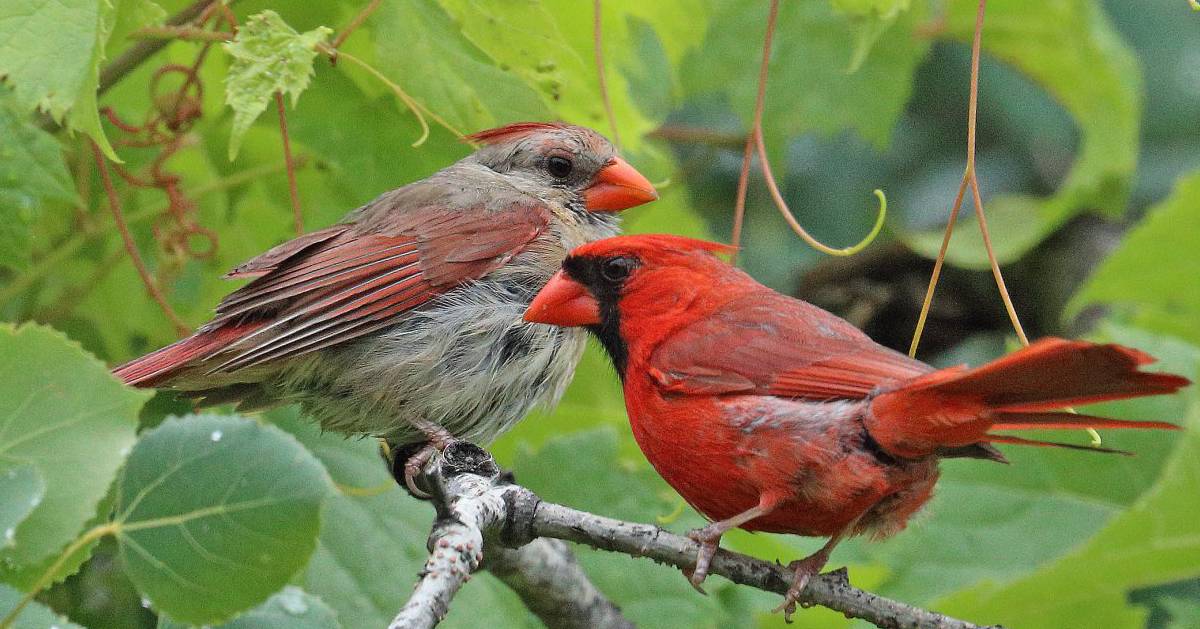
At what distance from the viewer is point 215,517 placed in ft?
6.82

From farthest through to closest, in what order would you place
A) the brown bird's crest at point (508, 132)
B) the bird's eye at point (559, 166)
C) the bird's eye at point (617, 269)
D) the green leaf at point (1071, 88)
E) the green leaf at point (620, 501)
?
1. the green leaf at point (1071, 88)
2. the bird's eye at point (559, 166)
3. the green leaf at point (620, 501)
4. the brown bird's crest at point (508, 132)
5. the bird's eye at point (617, 269)

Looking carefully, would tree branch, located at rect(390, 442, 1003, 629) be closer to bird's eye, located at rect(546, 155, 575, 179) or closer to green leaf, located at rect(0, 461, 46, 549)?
green leaf, located at rect(0, 461, 46, 549)

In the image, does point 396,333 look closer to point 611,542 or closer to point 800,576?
point 611,542

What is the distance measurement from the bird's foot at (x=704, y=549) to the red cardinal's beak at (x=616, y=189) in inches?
54.1

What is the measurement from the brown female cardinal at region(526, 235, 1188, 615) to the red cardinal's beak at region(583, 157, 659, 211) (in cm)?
71

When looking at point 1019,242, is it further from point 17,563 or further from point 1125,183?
point 17,563

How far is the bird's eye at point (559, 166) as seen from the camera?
362cm

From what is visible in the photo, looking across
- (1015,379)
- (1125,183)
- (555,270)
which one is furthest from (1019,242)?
(1015,379)

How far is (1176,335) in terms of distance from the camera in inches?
157

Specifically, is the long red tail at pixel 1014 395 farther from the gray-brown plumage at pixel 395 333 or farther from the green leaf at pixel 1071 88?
the green leaf at pixel 1071 88

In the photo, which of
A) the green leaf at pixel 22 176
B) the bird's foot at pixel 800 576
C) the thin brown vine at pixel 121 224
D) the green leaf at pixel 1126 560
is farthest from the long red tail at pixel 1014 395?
the thin brown vine at pixel 121 224

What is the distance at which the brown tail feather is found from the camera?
2955mm

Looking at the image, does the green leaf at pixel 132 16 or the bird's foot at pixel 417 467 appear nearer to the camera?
the green leaf at pixel 132 16

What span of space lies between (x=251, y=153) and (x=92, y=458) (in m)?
1.71
